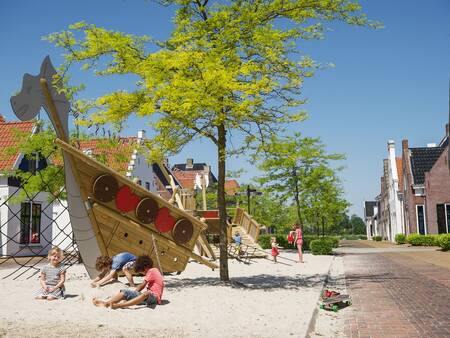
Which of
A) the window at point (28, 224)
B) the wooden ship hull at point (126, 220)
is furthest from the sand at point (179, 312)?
the window at point (28, 224)

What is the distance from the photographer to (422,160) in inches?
1756

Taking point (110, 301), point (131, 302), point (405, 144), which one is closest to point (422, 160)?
point (405, 144)

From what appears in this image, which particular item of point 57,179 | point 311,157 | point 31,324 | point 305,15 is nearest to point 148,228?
point 31,324

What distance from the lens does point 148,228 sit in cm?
1207

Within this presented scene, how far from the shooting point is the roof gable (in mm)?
42719

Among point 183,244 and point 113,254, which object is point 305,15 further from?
point 113,254

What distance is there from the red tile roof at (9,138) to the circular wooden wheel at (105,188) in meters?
12.9

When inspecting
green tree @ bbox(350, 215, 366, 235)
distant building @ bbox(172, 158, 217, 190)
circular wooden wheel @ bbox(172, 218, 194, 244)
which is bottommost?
circular wooden wheel @ bbox(172, 218, 194, 244)

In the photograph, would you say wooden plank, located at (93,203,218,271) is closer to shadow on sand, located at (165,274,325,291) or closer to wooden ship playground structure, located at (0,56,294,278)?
wooden ship playground structure, located at (0,56,294,278)

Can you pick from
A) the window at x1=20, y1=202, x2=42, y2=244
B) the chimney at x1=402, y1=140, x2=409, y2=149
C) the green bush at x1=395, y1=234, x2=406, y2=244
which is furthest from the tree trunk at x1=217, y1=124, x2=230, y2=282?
the chimney at x1=402, y1=140, x2=409, y2=149

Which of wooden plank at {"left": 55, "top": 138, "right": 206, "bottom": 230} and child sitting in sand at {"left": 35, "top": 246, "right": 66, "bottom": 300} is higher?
wooden plank at {"left": 55, "top": 138, "right": 206, "bottom": 230}

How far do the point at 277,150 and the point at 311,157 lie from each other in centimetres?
1863

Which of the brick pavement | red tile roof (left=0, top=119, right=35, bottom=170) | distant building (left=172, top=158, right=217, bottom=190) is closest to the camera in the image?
the brick pavement

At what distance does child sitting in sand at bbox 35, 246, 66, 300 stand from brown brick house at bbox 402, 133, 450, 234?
32.5m
